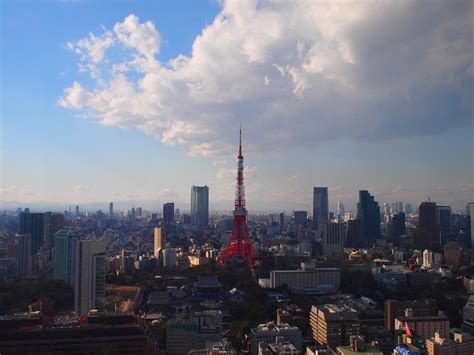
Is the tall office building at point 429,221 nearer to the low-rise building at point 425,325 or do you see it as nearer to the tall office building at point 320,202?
the tall office building at point 320,202

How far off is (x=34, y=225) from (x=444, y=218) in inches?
550

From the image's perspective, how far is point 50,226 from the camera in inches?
635

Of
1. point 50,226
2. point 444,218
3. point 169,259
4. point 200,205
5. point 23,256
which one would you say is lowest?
point 169,259

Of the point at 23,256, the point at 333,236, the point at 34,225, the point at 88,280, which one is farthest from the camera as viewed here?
the point at 333,236

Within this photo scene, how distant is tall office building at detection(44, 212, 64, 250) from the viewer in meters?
15.4

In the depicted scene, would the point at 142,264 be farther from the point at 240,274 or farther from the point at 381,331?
the point at 381,331

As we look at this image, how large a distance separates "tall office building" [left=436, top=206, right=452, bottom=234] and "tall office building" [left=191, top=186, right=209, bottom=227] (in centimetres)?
1452

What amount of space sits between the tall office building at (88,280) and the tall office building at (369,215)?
47.2ft

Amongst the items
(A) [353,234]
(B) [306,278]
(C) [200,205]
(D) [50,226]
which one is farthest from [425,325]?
(C) [200,205]

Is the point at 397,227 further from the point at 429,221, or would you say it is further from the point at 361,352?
the point at 361,352

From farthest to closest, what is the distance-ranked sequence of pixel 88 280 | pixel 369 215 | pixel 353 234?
pixel 369 215, pixel 353 234, pixel 88 280

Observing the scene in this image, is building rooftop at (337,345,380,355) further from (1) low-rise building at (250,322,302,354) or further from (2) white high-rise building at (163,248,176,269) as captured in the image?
(2) white high-rise building at (163,248,176,269)

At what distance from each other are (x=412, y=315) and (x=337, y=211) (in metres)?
24.8

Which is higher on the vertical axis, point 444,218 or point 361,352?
point 444,218
